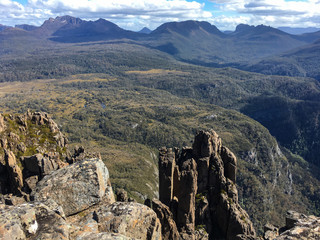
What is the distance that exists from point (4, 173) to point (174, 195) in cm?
3416

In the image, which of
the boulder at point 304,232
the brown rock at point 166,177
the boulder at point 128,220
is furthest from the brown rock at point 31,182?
the boulder at point 304,232

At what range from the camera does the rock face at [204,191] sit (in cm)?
4309

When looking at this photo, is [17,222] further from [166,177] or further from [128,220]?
[166,177]

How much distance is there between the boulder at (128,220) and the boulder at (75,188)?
7.91ft

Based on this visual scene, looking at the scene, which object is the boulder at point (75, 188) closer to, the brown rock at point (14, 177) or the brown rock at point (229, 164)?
the brown rock at point (14, 177)

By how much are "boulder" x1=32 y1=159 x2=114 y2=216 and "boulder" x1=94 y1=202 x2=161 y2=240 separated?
7.91 feet

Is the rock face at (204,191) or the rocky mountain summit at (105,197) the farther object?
the rock face at (204,191)

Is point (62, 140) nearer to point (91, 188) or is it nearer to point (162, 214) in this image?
point (162, 214)

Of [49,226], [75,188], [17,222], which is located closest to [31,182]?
[75,188]

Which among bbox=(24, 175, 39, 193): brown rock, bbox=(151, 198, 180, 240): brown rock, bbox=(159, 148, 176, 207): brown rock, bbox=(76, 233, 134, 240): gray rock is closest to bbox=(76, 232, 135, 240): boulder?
bbox=(76, 233, 134, 240): gray rock

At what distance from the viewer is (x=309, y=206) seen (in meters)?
192

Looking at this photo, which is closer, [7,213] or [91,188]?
[7,213]

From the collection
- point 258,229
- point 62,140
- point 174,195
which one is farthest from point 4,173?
point 258,229

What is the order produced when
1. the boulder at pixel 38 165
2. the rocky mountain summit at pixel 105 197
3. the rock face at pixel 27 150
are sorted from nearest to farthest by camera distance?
the rocky mountain summit at pixel 105 197, the boulder at pixel 38 165, the rock face at pixel 27 150
